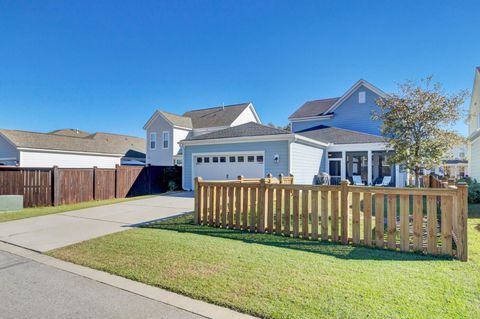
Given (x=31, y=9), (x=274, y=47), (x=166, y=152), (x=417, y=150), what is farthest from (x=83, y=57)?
(x=417, y=150)

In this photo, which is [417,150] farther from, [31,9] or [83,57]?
[83,57]

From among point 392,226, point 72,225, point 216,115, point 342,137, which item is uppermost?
point 216,115

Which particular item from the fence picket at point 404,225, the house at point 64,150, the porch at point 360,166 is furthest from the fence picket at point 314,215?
the house at point 64,150

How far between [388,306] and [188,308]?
216cm

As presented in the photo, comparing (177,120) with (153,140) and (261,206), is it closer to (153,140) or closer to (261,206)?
(153,140)

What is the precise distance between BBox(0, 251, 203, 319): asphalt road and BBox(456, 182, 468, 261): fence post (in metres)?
4.23

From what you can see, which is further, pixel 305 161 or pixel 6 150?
pixel 6 150

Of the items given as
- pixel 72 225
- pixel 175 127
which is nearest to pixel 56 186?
pixel 72 225

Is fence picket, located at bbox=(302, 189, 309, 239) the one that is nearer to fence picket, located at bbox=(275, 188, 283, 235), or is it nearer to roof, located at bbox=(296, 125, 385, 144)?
fence picket, located at bbox=(275, 188, 283, 235)

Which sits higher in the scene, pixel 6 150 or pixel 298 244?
pixel 6 150

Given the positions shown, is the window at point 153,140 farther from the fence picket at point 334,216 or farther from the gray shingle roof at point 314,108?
the fence picket at point 334,216

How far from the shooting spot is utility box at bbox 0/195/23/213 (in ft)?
33.7

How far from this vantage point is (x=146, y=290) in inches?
139

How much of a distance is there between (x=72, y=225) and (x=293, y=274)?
6.70 metres
